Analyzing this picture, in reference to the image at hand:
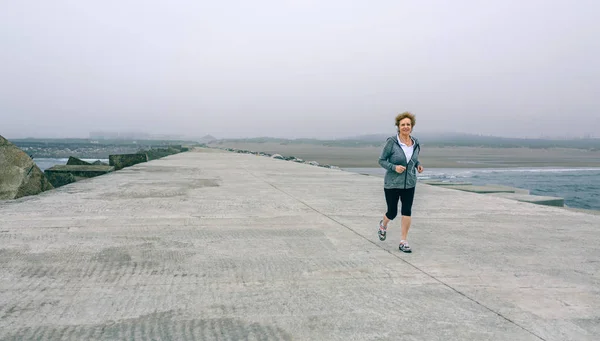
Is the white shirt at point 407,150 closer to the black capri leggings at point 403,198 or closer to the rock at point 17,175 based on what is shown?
the black capri leggings at point 403,198

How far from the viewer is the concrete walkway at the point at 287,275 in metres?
2.80

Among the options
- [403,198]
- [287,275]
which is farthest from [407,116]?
[287,275]

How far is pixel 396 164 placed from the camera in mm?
4762

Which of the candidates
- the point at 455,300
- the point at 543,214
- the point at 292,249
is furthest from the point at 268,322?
the point at 543,214

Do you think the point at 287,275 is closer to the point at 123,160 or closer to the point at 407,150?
the point at 407,150

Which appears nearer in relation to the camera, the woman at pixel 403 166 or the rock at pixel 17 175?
the woman at pixel 403 166

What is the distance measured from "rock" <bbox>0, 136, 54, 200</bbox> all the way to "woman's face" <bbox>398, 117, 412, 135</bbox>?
723 centimetres

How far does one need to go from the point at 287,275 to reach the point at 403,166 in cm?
180

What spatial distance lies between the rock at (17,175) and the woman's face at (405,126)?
7.23 m

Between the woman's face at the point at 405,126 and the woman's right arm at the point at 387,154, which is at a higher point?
the woman's face at the point at 405,126

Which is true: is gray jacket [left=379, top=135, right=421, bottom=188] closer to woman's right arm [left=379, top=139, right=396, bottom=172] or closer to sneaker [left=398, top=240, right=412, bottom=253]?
woman's right arm [left=379, top=139, right=396, bottom=172]

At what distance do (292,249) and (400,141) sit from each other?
1758 mm

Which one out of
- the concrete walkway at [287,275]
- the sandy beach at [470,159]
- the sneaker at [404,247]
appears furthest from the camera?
the sandy beach at [470,159]

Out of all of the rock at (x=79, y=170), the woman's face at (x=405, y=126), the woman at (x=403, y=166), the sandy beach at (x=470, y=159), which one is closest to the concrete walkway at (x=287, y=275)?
the woman at (x=403, y=166)
